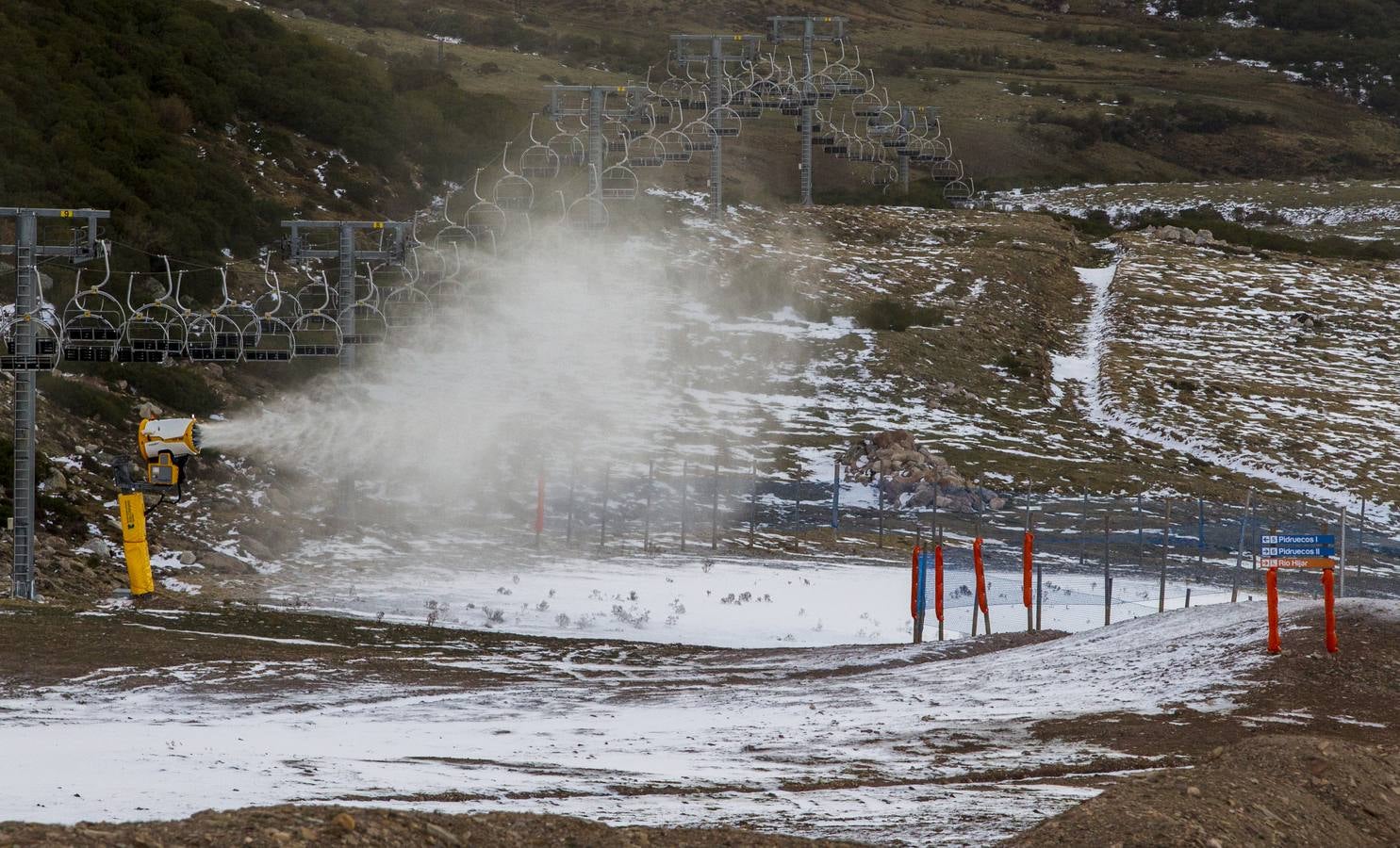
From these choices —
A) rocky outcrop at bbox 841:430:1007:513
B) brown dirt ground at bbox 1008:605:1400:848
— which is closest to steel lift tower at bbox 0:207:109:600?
brown dirt ground at bbox 1008:605:1400:848

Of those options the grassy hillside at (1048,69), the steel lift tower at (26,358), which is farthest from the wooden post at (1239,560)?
the grassy hillside at (1048,69)

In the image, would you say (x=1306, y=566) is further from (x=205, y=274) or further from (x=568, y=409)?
(x=205, y=274)

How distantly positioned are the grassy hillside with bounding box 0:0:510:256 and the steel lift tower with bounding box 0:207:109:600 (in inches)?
888

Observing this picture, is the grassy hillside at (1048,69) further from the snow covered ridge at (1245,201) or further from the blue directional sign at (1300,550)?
the blue directional sign at (1300,550)

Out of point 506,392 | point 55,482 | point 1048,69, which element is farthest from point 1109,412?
point 1048,69

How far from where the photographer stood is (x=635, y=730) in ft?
53.0

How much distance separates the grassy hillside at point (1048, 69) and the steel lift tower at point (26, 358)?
63726mm

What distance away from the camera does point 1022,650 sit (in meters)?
21.7

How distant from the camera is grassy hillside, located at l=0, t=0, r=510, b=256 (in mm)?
50000

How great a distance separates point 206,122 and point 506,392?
20.7 m

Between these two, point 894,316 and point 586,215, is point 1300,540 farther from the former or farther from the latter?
point 586,215

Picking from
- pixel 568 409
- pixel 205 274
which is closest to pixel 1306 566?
pixel 568 409

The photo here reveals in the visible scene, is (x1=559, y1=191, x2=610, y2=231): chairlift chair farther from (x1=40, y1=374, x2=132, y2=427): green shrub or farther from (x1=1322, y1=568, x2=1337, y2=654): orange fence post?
(x1=1322, y1=568, x2=1337, y2=654): orange fence post

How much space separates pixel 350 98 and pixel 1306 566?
186ft
